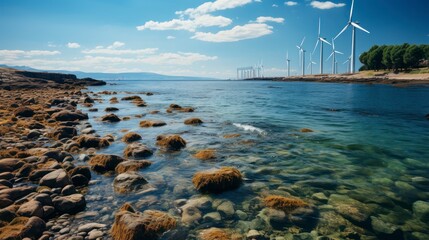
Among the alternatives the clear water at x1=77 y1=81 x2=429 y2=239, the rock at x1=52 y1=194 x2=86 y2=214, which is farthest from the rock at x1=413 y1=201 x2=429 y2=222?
the rock at x1=52 y1=194 x2=86 y2=214

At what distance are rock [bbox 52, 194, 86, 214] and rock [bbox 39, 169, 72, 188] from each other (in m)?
1.19

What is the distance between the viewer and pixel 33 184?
10.3 metres

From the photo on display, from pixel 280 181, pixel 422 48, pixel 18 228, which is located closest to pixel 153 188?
pixel 18 228

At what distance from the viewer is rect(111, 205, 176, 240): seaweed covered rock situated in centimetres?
692

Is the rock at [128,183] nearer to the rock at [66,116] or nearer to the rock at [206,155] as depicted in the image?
the rock at [206,155]

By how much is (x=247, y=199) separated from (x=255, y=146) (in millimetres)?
7636

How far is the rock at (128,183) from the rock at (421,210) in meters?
9.44

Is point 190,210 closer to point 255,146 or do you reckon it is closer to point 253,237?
point 253,237

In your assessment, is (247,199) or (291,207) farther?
(247,199)

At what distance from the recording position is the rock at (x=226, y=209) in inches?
336

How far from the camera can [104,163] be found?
12.4 m

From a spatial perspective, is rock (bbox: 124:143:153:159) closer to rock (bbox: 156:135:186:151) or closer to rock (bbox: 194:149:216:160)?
rock (bbox: 156:135:186:151)

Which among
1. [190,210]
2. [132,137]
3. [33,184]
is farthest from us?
[132,137]

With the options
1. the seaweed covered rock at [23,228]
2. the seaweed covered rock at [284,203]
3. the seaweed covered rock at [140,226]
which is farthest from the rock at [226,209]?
the seaweed covered rock at [23,228]
